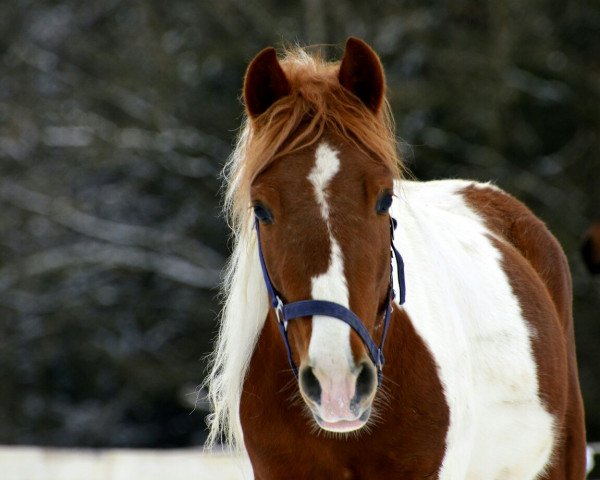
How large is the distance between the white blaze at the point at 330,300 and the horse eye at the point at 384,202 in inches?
6.0

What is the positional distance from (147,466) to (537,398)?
329 cm

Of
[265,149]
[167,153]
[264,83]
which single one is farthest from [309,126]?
[167,153]

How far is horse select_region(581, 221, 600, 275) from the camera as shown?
17.7ft

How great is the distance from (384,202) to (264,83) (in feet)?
1.78

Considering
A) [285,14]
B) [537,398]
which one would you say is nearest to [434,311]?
[537,398]

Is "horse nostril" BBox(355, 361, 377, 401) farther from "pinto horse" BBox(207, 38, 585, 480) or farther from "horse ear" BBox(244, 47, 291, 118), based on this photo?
"horse ear" BBox(244, 47, 291, 118)

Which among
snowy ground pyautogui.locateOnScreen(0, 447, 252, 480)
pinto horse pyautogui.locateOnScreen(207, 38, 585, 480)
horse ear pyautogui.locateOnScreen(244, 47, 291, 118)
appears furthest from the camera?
snowy ground pyautogui.locateOnScreen(0, 447, 252, 480)

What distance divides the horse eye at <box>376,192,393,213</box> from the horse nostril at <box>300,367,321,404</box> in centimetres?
51

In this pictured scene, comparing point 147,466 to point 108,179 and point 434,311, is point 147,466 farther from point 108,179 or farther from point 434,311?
point 108,179

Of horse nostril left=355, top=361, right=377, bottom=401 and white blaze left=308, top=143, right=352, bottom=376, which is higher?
white blaze left=308, top=143, right=352, bottom=376

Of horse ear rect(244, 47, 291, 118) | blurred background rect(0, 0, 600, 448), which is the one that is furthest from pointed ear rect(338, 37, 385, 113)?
blurred background rect(0, 0, 600, 448)

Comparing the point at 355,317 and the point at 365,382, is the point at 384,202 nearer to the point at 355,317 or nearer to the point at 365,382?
the point at 355,317

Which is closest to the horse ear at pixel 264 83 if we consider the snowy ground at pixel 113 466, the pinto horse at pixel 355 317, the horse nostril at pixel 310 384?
the pinto horse at pixel 355 317

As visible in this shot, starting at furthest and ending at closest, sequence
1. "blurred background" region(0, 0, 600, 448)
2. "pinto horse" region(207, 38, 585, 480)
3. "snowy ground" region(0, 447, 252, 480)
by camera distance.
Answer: "blurred background" region(0, 0, 600, 448) < "snowy ground" region(0, 447, 252, 480) < "pinto horse" region(207, 38, 585, 480)
